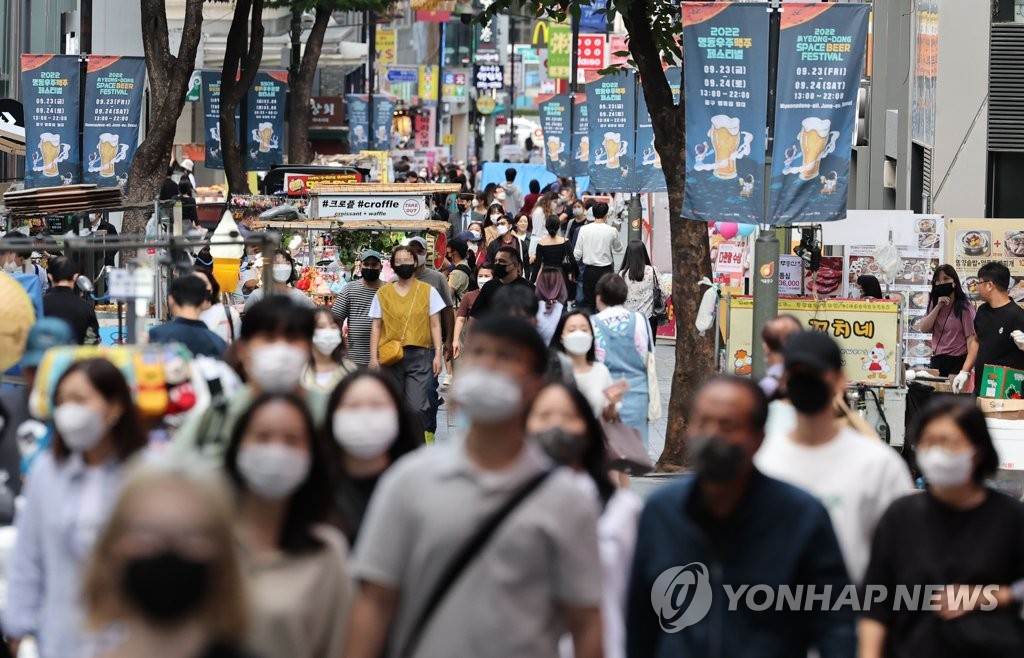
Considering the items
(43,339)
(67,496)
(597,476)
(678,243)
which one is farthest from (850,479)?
(678,243)

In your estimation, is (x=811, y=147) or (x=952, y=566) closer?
(x=952, y=566)

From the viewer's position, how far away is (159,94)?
23703mm

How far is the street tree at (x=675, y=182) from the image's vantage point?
14211mm

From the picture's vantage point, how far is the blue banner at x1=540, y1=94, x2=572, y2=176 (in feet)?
122

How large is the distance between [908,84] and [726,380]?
75.2 feet

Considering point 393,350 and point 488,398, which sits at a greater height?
point 488,398

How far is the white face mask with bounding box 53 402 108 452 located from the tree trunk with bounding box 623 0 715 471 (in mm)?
8871

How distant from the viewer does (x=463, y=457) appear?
15.5 feet

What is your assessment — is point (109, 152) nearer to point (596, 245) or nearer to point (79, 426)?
point (596, 245)

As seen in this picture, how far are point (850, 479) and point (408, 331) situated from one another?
8113 millimetres

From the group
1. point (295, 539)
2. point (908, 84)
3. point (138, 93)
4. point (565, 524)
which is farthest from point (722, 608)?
point (908, 84)

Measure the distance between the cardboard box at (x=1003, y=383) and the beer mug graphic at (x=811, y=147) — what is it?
2.24 metres

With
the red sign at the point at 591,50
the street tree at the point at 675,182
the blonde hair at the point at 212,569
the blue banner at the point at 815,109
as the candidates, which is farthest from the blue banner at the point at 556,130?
the blonde hair at the point at 212,569

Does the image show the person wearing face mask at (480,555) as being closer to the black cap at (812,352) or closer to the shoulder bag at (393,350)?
the black cap at (812,352)
